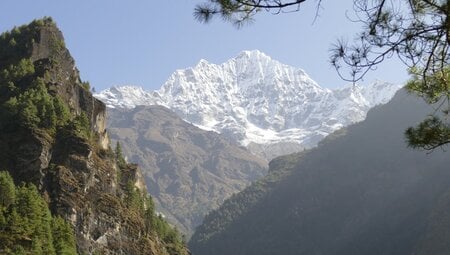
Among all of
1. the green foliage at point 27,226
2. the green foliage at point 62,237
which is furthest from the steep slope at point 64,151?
the green foliage at point 62,237

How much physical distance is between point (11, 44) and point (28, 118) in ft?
99.7

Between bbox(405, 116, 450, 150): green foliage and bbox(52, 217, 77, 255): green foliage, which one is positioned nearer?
bbox(405, 116, 450, 150): green foliage

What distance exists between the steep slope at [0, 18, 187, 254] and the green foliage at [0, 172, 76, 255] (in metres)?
1.14

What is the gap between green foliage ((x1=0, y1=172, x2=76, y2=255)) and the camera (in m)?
57.0

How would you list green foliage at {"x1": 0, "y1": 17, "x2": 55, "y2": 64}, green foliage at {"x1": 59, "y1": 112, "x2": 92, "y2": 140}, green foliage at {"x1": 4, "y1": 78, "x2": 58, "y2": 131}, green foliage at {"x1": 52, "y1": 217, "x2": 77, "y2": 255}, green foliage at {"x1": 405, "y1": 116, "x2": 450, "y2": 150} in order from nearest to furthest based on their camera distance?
green foliage at {"x1": 405, "y1": 116, "x2": 450, "y2": 150} < green foliage at {"x1": 52, "y1": 217, "x2": 77, "y2": 255} < green foliage at {"x1": 4, "y1": 78, "x2": 58, "y2": 131} < green foliage at {"x1": 59, "y1": 112, "x2": 92, "y2": 140} < green foliage at {"x1": 0, "y1": 17, "x2": 55, "y2": 64}

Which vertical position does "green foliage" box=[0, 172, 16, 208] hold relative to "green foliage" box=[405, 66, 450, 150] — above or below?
below

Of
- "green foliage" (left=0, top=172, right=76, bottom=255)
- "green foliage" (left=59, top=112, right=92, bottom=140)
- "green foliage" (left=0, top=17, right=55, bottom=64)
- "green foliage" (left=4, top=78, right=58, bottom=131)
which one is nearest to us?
"green foliage" (left=0, top=172, right=76, bottom=255)

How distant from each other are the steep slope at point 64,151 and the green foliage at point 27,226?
3.75 feet

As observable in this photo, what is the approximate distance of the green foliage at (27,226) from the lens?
57031 mm

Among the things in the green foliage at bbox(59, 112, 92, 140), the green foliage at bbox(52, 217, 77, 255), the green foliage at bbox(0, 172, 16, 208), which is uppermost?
the green foliage at bbox(59, 112, 92, 140)

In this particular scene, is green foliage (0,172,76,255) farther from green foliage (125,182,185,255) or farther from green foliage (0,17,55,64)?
green foliage (0,17,55,64)

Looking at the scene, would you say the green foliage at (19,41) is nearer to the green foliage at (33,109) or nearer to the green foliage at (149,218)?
the green foliage at (33,109)

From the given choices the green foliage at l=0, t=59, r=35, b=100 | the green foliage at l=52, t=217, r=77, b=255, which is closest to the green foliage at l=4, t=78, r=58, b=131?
the green foliage at l=0, t=59, r=35, b=100

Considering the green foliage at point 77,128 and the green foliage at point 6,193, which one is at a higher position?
the green foliage at point 77,128
